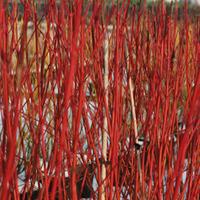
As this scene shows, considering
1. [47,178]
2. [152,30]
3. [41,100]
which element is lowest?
[47,178]

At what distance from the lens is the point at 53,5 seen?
4.00 feet

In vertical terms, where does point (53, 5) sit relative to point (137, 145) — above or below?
above

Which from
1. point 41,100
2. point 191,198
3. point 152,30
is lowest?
point 191,198

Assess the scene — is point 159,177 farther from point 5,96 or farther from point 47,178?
point 5,96

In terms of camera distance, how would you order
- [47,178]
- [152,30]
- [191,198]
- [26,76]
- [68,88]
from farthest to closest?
[152,30]
[191,198]
[26,76]
[47,178]
[68,88]

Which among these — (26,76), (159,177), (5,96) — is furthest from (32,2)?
(159,177)

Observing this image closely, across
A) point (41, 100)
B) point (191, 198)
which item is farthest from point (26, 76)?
point (191, 198)

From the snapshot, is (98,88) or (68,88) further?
(98,88)

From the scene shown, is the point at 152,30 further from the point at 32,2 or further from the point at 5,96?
the point at 5,96

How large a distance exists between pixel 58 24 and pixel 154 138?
0.38 meters

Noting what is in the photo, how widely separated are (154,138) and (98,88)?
0.68ft

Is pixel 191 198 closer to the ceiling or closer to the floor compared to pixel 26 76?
closer to the floor

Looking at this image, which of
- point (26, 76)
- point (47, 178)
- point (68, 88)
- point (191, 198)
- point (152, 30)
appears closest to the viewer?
point (68, 88)

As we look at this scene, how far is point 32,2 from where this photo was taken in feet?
4.22
